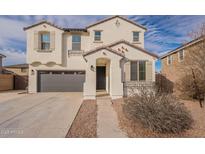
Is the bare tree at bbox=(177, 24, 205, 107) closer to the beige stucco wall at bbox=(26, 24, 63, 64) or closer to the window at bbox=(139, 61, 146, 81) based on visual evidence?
the window at bbox=(139, 61, 146, 81)

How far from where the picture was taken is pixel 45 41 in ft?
48.3

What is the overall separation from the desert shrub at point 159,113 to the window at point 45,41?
477 inches

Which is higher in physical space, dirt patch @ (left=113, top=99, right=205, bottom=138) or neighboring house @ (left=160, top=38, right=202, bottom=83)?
neighboring house @ (left=160, top=38, right=202, bottom=83)

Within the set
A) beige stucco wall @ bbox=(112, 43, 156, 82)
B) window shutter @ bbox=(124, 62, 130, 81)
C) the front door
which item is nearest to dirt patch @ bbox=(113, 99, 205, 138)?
window shutter @ bbox=(124, 62, 130, 81)

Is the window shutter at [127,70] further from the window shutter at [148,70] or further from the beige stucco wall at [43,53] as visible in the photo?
the beige stucco wall at [43,53]

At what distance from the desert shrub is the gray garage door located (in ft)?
34.1

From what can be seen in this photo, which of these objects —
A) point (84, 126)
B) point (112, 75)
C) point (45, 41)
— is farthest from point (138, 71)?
point (45, 41)

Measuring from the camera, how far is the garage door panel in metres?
15.2

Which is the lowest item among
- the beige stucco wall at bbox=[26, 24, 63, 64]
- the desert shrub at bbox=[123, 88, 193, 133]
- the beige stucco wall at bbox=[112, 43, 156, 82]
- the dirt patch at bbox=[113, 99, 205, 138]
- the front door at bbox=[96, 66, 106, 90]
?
the dirt patch at bbox=[113, 99, 205, 138]

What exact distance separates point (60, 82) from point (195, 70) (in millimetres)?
12277

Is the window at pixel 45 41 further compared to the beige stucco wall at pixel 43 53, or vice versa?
the window at pixel 45 41

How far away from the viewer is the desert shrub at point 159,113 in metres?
4.84

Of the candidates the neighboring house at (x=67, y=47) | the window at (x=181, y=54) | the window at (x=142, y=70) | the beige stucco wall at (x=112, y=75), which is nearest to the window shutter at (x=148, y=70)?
the window at (x=142, y=70)
